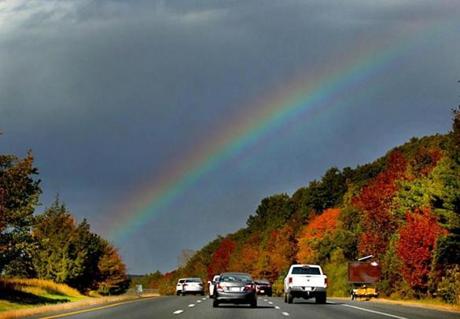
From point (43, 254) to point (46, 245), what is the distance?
1.02m

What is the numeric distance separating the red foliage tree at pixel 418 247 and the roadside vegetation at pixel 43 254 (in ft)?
79.4

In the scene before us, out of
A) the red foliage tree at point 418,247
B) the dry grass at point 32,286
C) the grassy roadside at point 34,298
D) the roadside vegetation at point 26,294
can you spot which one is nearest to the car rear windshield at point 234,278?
the grassy roadside at point 34,298

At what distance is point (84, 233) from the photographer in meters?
94.4

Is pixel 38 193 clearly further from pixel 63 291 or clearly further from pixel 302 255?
pixel 302 255

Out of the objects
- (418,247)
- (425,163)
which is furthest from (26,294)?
(425,163)

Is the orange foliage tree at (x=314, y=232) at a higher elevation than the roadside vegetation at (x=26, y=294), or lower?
higher

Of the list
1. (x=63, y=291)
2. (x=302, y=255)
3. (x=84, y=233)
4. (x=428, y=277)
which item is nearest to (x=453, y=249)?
(x=428, y=277)

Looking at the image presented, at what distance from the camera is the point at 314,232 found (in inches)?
4870

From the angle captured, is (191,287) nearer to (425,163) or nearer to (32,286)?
(32,286)

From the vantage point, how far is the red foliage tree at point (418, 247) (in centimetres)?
5384

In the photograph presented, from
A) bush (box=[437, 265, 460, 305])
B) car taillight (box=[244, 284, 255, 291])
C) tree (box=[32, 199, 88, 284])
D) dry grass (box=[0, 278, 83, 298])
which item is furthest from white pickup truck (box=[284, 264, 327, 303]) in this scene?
tree (box=[32, 199, 88, 284])

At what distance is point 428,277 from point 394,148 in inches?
3551

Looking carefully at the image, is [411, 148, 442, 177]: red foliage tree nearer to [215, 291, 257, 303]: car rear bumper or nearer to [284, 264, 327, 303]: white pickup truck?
[284, 264, 327, 303]: white pickup truck

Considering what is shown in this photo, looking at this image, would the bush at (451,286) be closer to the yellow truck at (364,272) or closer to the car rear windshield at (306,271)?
the car rear windshield at (306,271)
